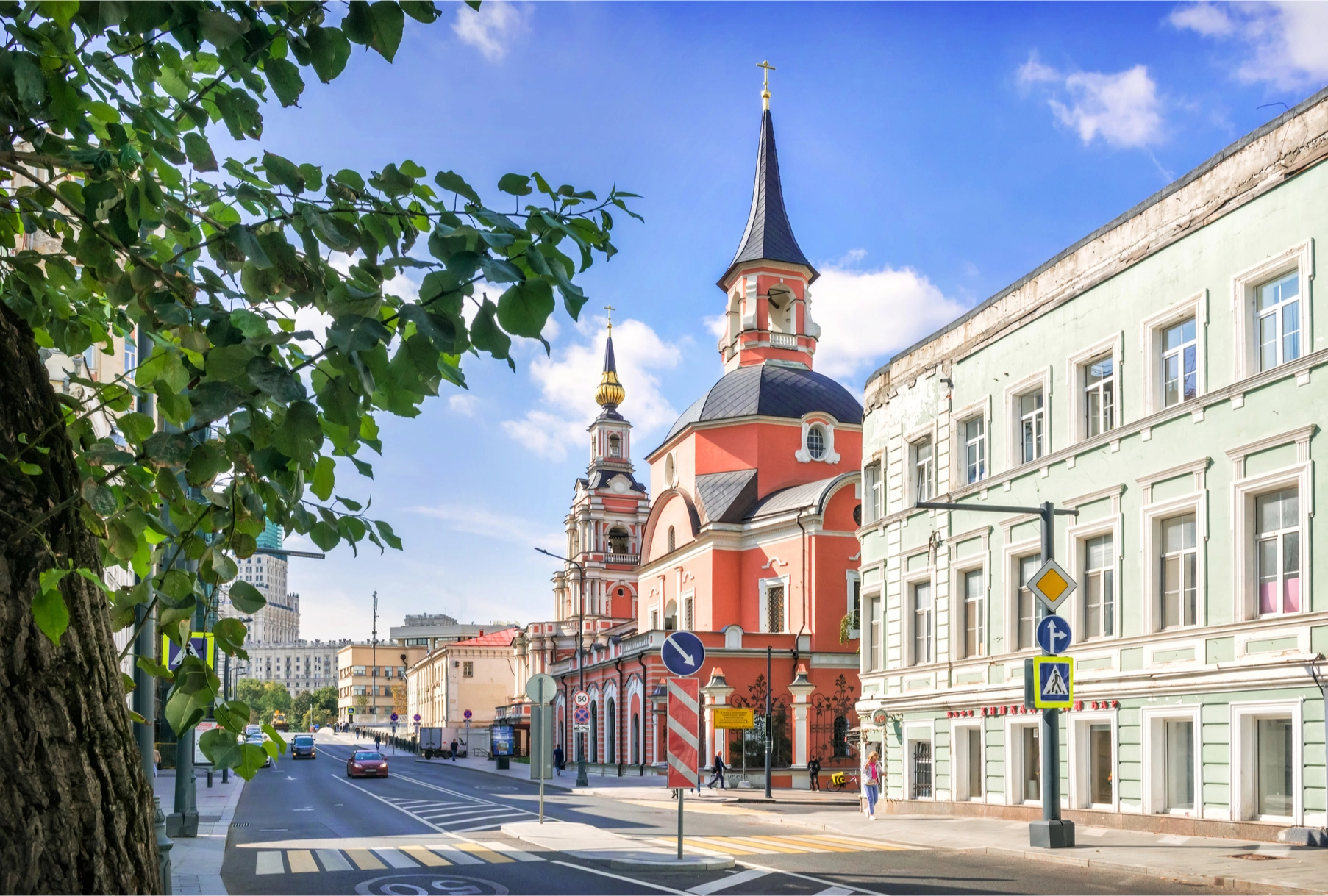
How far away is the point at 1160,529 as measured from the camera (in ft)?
69.7

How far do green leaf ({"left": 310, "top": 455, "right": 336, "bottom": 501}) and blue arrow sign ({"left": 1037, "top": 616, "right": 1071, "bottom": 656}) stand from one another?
16318 millimetres

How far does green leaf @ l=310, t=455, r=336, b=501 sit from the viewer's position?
352 centimetres

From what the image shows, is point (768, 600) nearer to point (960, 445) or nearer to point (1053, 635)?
point (960, 445)

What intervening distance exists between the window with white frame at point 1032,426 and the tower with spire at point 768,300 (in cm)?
3436

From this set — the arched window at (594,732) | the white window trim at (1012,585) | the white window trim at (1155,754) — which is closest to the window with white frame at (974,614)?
the white window trim at (1012,585)

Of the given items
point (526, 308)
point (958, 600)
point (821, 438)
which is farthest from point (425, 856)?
point (821, 438)

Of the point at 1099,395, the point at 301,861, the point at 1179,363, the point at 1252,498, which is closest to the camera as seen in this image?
the point at 301,861

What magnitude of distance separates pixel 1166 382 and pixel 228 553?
784 inches

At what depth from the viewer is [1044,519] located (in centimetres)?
1927

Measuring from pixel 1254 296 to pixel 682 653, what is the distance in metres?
10.9

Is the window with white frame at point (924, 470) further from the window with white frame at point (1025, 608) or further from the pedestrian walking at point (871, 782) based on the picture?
the pedestrian walking at point (871, 782)

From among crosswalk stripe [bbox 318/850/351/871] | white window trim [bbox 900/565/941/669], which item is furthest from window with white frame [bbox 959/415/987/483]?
crosswalk stripe [bbox 318/850/351/871]

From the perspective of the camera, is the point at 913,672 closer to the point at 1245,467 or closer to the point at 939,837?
the point at 939,837

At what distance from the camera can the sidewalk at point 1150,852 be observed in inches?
561
